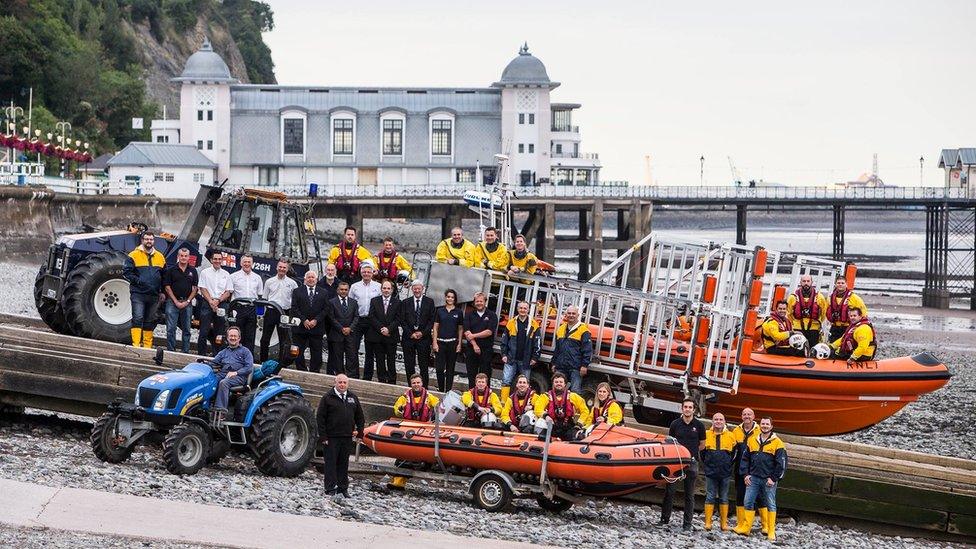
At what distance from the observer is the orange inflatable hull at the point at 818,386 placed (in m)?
16.2

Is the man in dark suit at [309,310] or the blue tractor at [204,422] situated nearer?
the blue tractor at [204,422]

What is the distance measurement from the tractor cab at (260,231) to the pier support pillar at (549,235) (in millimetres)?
37549

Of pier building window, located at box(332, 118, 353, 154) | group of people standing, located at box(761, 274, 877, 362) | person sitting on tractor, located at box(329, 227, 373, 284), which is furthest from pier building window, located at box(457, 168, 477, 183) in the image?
group of people standing, located at box(761, 274, 877, 362)

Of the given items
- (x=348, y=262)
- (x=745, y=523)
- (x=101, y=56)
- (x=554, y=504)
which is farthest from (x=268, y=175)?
(x=745, y=523)

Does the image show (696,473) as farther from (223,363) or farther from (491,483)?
(223,363)

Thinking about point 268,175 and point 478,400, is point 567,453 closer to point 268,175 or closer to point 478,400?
point 478,400

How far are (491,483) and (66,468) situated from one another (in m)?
4.12

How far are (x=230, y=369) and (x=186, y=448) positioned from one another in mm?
896

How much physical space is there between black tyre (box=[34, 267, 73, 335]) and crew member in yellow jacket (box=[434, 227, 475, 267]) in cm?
513

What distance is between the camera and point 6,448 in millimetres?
13734

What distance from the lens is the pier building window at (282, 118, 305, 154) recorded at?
66188mm

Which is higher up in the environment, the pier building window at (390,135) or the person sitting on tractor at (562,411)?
the pier building window at (390,135)

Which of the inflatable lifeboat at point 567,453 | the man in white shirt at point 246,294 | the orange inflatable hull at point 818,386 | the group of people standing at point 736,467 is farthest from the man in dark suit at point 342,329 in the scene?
the group of people standing at point 736,467

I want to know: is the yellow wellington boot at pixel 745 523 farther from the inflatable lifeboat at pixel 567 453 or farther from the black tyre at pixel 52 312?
the black tyre at pixel 52 312
